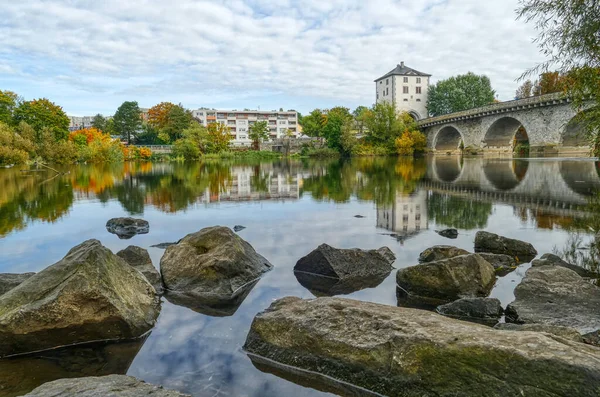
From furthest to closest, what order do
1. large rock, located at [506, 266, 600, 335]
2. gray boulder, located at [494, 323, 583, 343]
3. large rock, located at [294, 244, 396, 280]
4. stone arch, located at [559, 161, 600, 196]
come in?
stone arch, located at [559, 161, 600, 196] < large rock, located at [294, 244, 396, 280] < large rock, located at [506, 266, 600, 335] < gray boulder, located at [494, 323, 583, 343]

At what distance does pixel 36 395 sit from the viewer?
398cm

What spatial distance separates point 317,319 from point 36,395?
3.04 meters

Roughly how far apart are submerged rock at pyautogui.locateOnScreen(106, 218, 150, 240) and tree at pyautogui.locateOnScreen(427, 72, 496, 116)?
98.0 metres

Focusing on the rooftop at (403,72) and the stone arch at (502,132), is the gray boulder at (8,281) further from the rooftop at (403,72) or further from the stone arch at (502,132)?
the rooftop at (403,72)

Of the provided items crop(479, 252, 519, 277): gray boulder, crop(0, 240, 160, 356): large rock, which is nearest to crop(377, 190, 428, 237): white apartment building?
crop(479, 252, 519, 277): gray boulder

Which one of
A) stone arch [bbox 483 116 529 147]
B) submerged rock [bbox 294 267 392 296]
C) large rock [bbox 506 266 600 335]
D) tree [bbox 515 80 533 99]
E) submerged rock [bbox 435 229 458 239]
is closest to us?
large rock [bbox 506 266 600 335]

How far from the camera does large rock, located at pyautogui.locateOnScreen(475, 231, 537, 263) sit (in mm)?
10649

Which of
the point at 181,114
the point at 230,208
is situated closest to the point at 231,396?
the point at 230,208

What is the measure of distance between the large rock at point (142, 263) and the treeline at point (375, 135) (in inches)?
2978

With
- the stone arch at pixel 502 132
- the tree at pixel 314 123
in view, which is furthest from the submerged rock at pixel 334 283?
the tree at pixel 314 123

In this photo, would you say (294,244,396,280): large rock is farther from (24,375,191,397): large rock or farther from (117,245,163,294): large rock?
(24,375,191,397): large rock

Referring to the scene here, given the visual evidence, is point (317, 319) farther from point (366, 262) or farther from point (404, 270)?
point (366, 262)

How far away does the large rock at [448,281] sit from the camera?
7824mm

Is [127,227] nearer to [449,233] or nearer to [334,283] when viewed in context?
[334,283]
